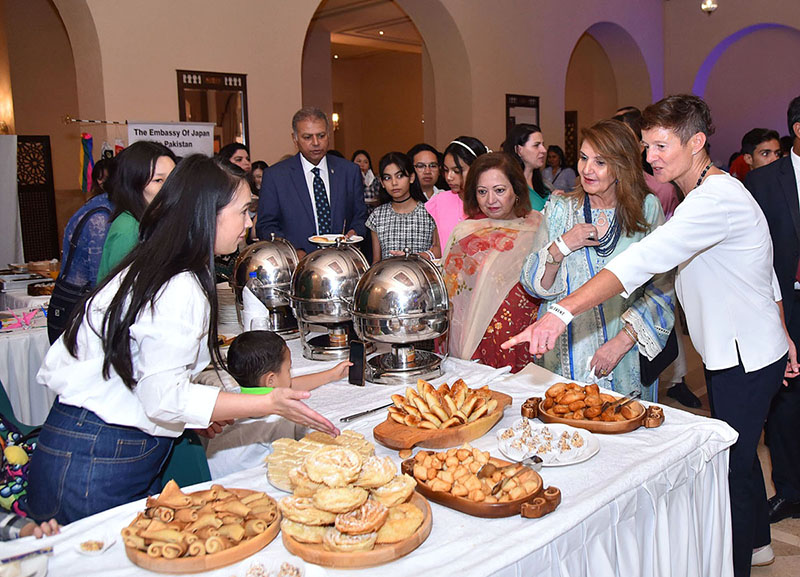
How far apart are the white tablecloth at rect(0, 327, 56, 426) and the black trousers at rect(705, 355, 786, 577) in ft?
9.63

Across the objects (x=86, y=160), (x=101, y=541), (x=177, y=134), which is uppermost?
(x=177, y=134)

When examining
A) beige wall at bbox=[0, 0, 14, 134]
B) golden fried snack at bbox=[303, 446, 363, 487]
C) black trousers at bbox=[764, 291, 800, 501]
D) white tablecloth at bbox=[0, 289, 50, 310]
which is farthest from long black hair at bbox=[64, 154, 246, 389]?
beige wall at bbox=[0, 0, 14, 134]

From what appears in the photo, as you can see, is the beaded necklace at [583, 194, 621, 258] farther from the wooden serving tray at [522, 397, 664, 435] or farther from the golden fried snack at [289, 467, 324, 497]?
the golden fried snack at [289, 467, 324, 497]

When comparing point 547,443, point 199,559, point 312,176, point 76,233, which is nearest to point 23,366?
point 76,233

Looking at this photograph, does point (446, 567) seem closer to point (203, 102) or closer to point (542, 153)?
point (542, 153)

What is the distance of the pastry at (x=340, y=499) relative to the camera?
1219 mm

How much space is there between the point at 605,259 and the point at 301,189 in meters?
2.01

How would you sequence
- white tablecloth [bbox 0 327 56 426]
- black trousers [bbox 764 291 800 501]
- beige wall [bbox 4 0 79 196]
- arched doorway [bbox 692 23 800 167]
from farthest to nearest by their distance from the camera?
1. arched doorway [bbox 692 23 800 167]
2. beige wall [bbox 4 0 79 196]
3. white tablecloth [bbox 0 327 56 426]
4. black trousers [bbox 764 291 800 501]

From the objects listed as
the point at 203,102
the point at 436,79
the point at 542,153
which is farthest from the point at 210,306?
the point at 436,79

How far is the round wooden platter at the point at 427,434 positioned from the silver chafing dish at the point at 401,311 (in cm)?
41

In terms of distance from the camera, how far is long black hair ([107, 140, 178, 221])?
2469 mm

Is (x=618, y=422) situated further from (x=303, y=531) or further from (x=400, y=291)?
(x=303, y=531)

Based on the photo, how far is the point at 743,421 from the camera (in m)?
2.02

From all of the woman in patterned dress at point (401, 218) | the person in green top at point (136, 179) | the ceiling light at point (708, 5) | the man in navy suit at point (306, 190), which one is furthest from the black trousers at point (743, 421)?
the ceiling light at point (708, 5)
